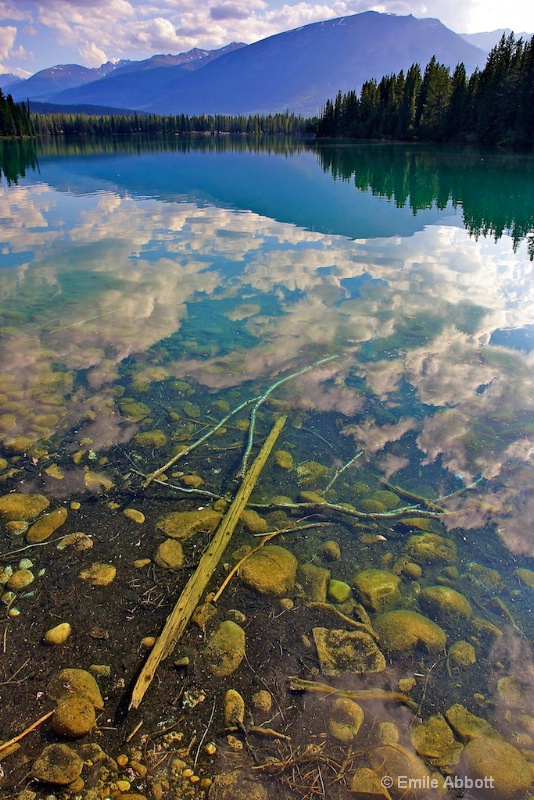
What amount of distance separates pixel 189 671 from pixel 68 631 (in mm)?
1287

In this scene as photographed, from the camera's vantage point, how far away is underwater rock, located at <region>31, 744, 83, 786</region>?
322cm

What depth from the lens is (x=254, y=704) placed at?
3893 millimetres

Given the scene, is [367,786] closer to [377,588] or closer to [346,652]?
[346,652]

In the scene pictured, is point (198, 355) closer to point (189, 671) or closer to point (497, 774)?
point (189, 671)

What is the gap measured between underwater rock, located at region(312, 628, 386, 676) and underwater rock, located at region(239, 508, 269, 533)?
156cm

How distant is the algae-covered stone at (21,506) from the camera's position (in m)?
5.93

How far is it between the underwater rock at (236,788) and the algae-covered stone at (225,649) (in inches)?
32.4

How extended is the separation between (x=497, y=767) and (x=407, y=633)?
1.25m

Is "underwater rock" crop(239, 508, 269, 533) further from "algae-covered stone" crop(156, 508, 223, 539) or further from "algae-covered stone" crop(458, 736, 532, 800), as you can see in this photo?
"algae-covered stone" crop(458, 736, 532, 800)

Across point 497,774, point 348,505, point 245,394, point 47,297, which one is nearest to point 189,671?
point 497,774

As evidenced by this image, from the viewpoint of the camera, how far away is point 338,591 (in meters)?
5.11

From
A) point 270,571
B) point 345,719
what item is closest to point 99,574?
point 270,571

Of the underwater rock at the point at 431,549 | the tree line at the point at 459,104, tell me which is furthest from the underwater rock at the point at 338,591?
the tree line at the point at 459,104

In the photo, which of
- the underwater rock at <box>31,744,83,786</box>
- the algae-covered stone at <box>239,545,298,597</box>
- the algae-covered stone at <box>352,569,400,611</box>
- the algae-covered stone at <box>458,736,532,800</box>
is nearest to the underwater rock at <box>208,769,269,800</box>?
the underwater rock at <box>31,744,83,786</box>
